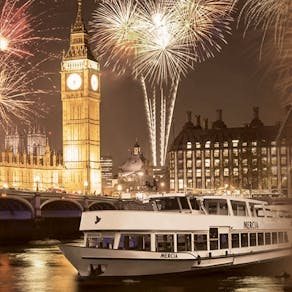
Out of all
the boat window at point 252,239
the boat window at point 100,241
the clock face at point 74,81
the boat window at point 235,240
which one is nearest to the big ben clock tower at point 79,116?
the clock face at point 74,81

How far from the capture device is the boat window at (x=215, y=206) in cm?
3875

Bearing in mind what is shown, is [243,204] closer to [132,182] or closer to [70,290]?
[70,290]

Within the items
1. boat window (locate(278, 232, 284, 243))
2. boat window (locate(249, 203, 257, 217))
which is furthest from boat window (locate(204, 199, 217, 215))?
boat window (locate(278, 232, 284, 243))

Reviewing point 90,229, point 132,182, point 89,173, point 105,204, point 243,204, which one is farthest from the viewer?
point 132,182

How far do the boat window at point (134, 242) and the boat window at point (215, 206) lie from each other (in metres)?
4.58

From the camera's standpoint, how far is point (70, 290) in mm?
35188

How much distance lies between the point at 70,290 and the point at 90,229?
2882 millimetres

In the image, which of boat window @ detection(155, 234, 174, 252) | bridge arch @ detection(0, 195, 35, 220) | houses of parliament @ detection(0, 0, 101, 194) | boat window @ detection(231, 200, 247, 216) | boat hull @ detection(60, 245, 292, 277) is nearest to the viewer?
boat hull @ detection(60, 245, 292, 277)

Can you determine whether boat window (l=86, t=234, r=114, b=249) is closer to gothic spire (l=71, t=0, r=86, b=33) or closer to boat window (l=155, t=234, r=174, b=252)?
boat window (l=155, t=234, r=174, b=252)

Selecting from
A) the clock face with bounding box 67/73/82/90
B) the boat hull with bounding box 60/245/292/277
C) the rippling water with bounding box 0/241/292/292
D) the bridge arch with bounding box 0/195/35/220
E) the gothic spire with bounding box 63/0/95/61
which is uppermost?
the gothic spire with bounding box 63/0/95/61

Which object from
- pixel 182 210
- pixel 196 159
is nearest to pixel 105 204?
pixel 196 159

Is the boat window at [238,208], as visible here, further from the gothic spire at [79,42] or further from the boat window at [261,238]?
the gothic spire at [79,42]

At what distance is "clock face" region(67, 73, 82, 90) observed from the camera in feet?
418

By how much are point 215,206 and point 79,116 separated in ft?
297
